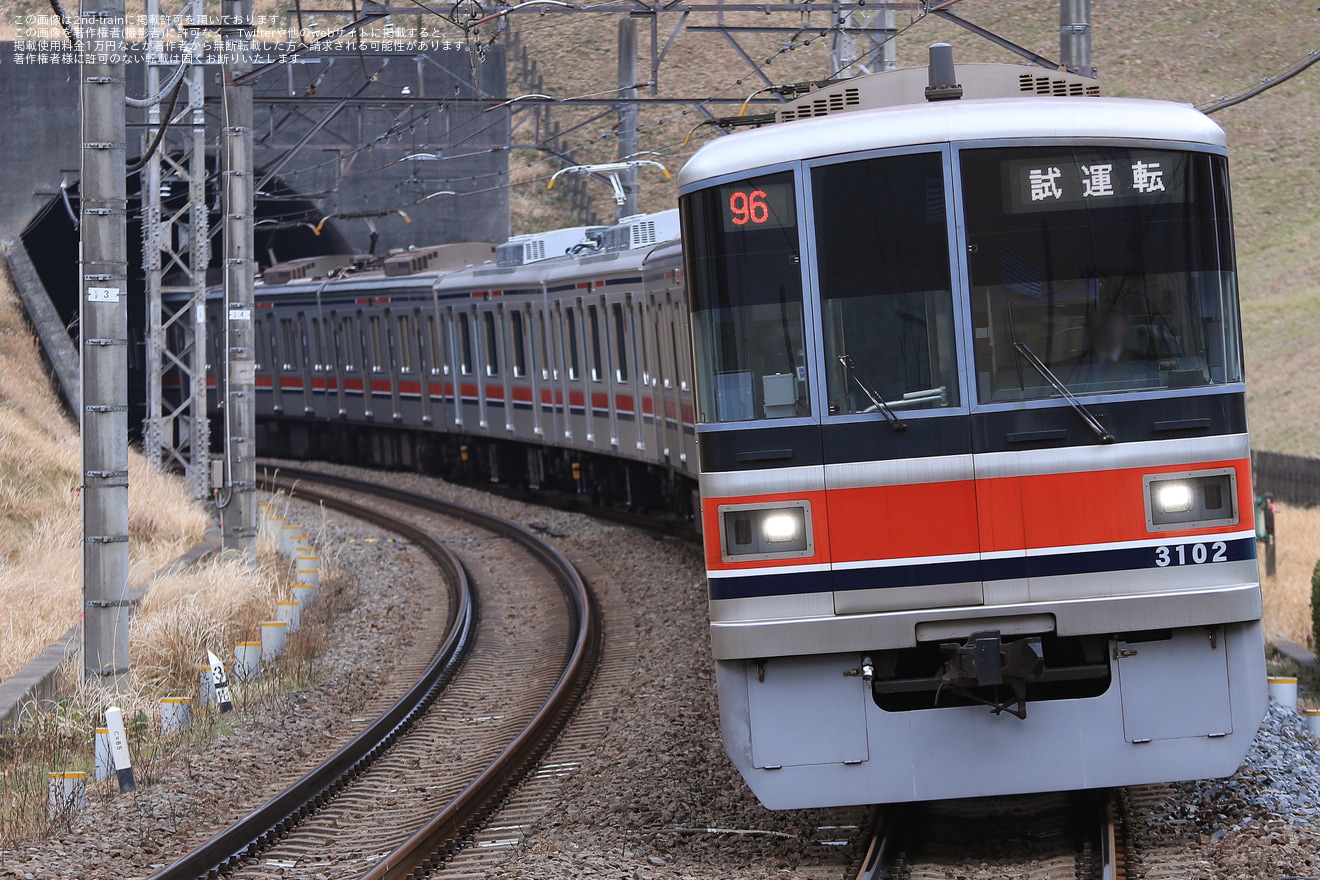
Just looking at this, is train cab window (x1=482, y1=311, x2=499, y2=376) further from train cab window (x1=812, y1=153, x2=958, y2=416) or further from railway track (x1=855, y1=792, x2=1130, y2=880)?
train cab window (x1=812, y1=153, x2=958, y2=416)

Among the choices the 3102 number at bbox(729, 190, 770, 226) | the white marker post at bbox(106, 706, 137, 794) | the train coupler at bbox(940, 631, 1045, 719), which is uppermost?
the 3102 number at bbox(729, 190, 770, 226)

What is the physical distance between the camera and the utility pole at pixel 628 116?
21.5 metres

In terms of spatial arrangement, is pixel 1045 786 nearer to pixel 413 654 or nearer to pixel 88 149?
pixel 88 149

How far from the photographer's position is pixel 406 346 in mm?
26375

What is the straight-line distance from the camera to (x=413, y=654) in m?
12.7

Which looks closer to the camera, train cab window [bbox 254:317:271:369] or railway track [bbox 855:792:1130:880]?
railway track [bbox 855:792:1130:880]

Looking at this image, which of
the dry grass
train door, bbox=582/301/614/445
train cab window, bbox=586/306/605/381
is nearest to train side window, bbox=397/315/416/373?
the dry grass

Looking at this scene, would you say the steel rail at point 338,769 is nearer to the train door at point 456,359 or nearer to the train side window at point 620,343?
the train side window at point 620,343

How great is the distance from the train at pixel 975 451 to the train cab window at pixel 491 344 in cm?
1671

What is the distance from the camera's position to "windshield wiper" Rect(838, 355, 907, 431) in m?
6.11

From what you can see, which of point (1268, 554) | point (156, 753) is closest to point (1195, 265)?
point (156, 753)

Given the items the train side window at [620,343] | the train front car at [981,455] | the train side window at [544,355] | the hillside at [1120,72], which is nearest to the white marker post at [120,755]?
the train front car at [981,455]

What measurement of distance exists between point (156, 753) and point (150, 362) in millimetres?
12961

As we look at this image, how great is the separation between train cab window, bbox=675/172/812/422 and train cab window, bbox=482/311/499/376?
54.7ft
